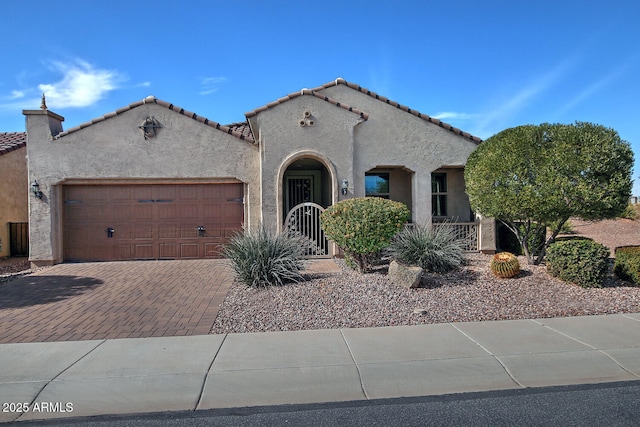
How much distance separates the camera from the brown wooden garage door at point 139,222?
40.5ft

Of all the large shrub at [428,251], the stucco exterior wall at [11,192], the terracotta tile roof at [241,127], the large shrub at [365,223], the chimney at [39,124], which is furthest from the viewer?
the terracotta tile roof at [241,127]

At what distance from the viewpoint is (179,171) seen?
40.1 ft

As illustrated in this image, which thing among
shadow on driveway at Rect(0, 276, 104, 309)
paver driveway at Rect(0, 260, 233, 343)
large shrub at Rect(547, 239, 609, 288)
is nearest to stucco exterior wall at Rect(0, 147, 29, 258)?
paver driveway at Rect(0, 260, 233, 343)

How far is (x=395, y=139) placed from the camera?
43.2ft

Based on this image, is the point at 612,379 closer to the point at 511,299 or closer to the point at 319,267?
the point at 511,299

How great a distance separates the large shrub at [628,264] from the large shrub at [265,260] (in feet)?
21.9

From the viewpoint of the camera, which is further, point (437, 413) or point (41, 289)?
point (41, 289)

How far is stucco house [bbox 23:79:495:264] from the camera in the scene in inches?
468

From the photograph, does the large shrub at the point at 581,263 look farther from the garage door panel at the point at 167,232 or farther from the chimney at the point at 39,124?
the chimney at the point at 39,124

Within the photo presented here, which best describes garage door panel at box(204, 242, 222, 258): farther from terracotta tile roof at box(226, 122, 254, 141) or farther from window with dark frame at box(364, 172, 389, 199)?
window with dark frame at box(364, 172, 389, 199)

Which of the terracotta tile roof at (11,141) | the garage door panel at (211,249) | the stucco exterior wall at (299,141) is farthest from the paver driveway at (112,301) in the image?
the terracotta tile roof at (11,141)

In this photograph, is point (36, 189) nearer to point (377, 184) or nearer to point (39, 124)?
point (39, 124)

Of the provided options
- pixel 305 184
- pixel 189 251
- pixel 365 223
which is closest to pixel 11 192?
pixel 189 251

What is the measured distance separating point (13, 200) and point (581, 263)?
55.7ft
